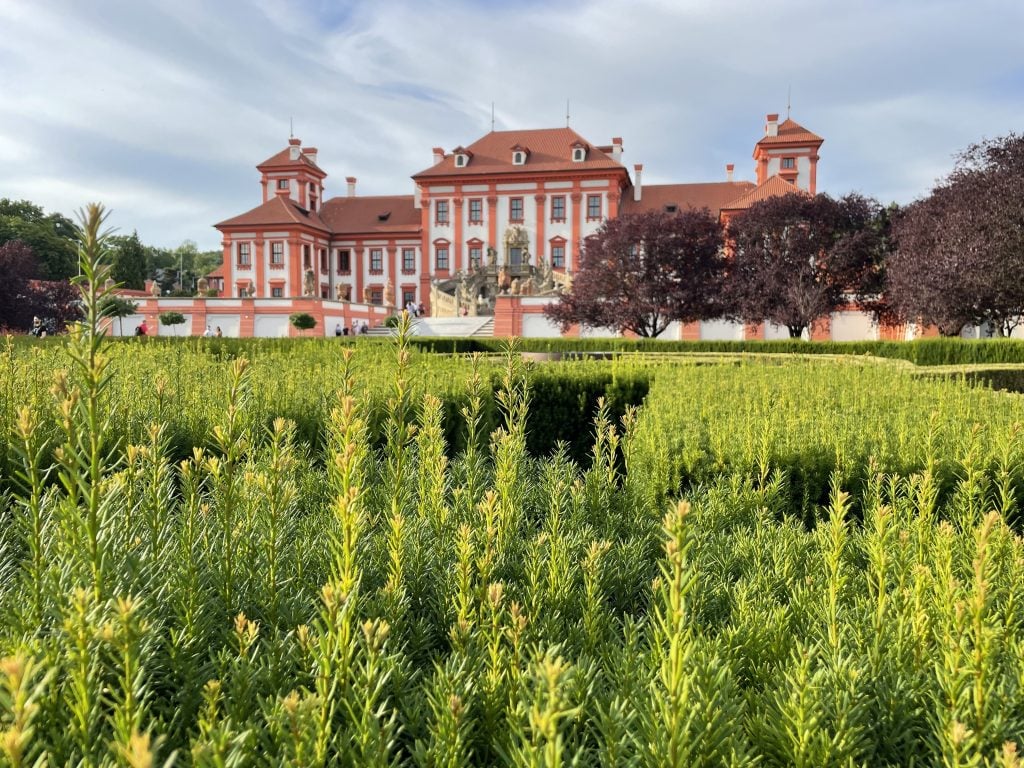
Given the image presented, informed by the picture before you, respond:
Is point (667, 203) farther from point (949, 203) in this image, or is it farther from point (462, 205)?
point (949, 203)

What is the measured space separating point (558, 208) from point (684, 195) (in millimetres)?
9762

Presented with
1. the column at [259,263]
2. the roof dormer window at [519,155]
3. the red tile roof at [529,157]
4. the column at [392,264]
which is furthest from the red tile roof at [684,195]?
the column at [259,263]

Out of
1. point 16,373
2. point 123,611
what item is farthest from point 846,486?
point 16,373

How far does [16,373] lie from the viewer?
5883mm

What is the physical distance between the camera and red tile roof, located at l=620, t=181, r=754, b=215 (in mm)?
50594

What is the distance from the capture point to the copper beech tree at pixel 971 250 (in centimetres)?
2147

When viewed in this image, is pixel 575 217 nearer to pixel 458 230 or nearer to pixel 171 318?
pixel 458 230

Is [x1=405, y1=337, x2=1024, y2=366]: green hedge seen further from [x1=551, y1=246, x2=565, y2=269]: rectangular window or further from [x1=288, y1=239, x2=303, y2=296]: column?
[x1=288, y1=239, x2=303, y2=296]: column

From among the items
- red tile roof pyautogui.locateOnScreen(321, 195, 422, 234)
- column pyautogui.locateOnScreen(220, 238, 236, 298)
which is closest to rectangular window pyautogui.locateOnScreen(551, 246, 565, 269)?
red tile roof pyautogui.locateOnScreen(321, 195, 422, 234)

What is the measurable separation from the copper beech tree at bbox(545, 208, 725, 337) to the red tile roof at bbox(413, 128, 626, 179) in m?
19.3

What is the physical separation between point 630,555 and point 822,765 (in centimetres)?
111

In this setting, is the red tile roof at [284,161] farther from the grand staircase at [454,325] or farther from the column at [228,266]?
the grand staircase at [454,325]

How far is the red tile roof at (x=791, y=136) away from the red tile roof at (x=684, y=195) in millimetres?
3514

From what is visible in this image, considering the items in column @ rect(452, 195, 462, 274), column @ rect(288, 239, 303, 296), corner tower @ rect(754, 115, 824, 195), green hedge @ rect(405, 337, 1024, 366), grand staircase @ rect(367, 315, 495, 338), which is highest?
corner tower @ rect(754, 115, 824, 195)
